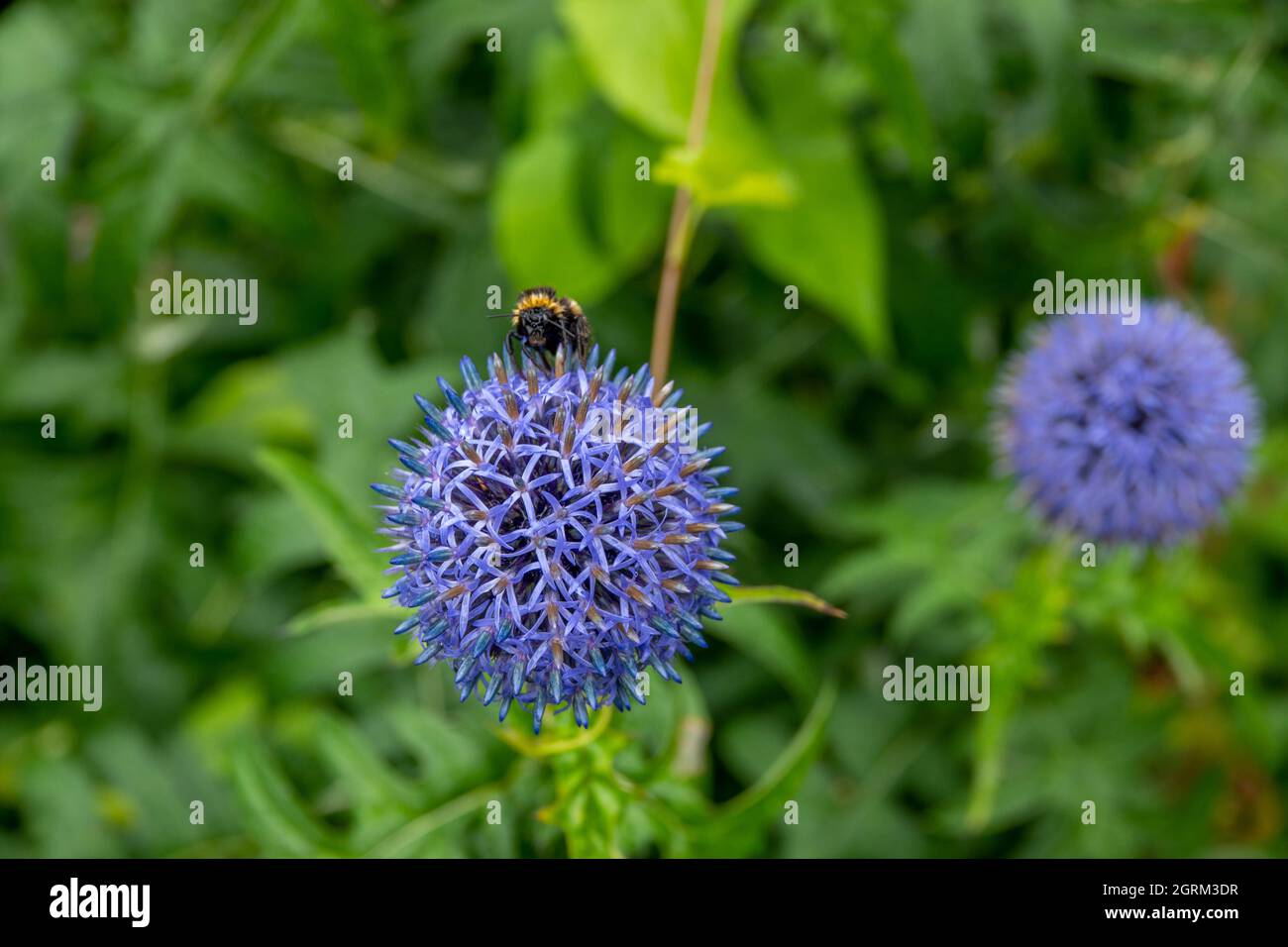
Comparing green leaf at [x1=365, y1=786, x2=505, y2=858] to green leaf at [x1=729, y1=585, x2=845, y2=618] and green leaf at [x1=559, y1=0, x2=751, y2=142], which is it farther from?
green leaf at [x1=559, y1=0, x2=751, y2=142]

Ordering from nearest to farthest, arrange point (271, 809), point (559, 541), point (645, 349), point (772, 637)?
point (559, 541), point (271, 809), point (772, 637), point (645, 349)

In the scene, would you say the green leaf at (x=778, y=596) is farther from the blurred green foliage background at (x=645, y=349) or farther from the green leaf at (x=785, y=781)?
the blurred green foliage background at (x=645, y=349)

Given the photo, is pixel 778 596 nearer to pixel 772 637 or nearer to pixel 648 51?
pixel 772 637

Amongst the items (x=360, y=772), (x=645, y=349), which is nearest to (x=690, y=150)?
(x=645, y=349)

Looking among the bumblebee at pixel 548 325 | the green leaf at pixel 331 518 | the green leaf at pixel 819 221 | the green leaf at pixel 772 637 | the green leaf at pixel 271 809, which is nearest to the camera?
the bumblebee at pixel 548 325

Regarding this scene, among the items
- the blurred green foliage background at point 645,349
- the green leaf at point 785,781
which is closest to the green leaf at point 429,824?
the blurred green foliage background at point 645,349

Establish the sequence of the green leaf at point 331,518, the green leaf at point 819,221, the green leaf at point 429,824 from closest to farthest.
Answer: the green leaf at point 331,518 < the green leaf at point 429,824 < the green leaf at point 819,221

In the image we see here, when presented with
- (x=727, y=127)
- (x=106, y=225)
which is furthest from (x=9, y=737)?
(x=727, y=127)
